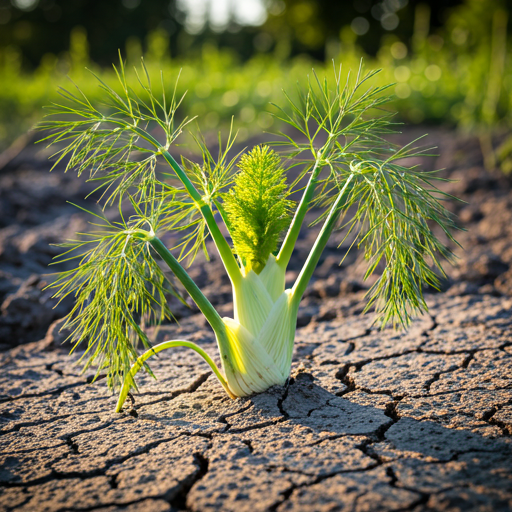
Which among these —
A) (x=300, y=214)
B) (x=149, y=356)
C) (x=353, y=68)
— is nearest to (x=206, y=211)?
(x=300, y=214)

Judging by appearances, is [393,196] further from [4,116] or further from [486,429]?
[4,116]

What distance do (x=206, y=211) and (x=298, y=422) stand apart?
80 cm

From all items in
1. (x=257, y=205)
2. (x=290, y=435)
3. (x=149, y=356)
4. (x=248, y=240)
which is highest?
(x=257, y=205)

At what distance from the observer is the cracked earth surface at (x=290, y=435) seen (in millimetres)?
1374

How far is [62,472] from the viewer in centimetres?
158

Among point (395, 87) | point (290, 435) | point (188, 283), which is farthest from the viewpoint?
point (395, 87)

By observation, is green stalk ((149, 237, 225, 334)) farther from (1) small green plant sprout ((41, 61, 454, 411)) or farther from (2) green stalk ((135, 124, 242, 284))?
(2) green stalk ((135, 124, 242, 284))

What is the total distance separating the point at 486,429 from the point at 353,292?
168 cm

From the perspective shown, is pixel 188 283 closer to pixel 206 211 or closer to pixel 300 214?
pixel 206 211

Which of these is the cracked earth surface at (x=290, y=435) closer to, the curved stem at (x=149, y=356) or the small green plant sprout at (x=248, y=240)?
the curved stem at (x=149, y=356)

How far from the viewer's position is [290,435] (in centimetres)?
167

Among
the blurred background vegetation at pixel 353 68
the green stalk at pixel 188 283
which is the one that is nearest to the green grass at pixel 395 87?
the blurred background vegetation at pixel 353 68

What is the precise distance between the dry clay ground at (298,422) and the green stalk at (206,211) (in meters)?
0.50

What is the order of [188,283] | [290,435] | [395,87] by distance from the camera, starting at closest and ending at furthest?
[290,435]
[188,283]
[395,87]
